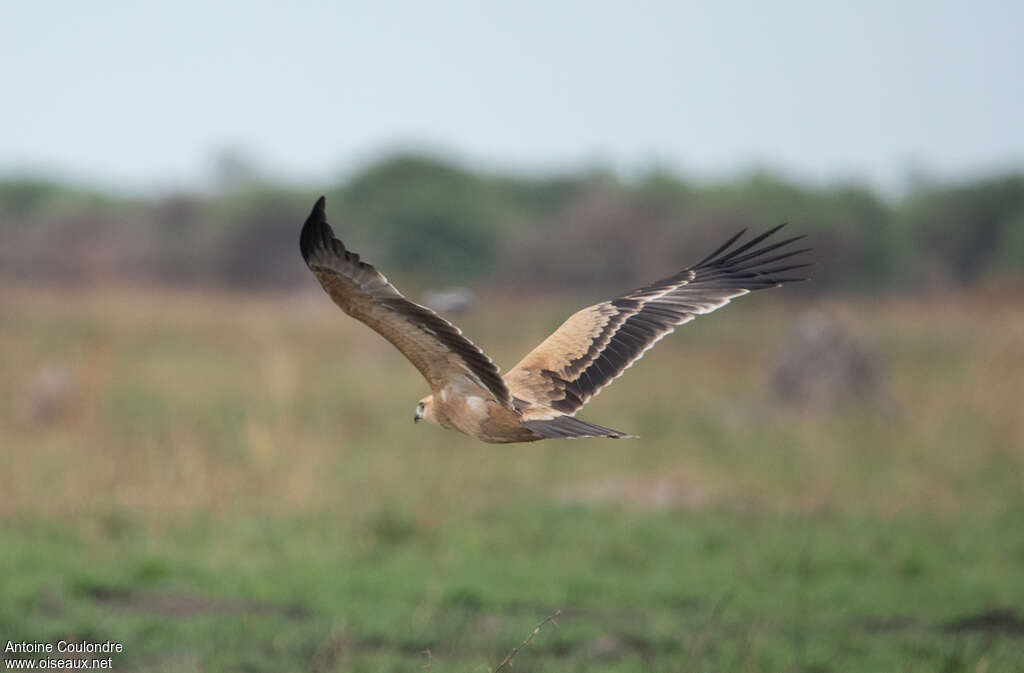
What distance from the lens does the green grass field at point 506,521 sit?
7090mm

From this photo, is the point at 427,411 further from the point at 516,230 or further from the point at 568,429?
the point at 516,230

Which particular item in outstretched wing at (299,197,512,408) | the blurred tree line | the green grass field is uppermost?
the blurred tree line

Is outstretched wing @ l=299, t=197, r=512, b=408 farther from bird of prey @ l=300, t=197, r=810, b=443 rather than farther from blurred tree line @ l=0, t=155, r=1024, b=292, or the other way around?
blurred tree line @ l=0, t=155, r=1024, b=292

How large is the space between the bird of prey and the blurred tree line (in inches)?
644

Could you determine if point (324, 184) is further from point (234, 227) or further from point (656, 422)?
point (656, 422)

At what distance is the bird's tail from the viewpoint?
464 cm

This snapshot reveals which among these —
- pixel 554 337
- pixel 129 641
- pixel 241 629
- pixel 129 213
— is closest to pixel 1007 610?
pixel 554 337

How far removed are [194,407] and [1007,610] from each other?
33.5ft

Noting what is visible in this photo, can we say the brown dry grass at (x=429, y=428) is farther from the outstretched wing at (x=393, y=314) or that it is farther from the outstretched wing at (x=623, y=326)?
the outstretched wing at (x=393, y=314)

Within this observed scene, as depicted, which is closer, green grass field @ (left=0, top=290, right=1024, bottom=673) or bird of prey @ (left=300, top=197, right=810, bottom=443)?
bird of prey @ (left=300, top=197, right=810, bottom=443)

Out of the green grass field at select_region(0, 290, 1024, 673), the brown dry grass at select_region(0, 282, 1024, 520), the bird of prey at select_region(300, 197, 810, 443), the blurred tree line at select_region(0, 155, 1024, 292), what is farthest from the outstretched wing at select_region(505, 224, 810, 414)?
the blurred tree line at select_region(0, 155, 1024, 292)

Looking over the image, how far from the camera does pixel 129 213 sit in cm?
4572

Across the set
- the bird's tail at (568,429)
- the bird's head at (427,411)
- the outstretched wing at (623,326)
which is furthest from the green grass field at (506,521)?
the bird's head at (427,411)

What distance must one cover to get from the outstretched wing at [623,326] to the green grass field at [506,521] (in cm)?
114
